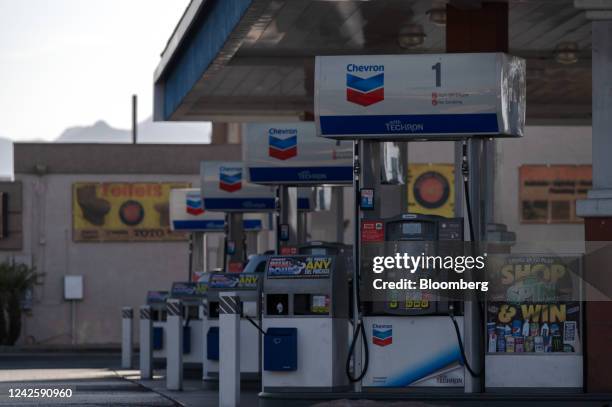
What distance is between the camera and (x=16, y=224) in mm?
49531

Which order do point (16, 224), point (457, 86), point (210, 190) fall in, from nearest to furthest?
point (457, 86), point (210, 190), point (16, 224)

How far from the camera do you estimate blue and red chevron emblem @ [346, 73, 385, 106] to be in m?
16.3

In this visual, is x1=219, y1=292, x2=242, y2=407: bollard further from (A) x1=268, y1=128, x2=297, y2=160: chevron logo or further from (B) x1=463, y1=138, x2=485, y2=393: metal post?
(A) x1=268, y1=128, x2=297, y2=160: chevron logo

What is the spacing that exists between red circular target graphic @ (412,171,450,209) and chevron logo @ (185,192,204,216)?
47.9 feet

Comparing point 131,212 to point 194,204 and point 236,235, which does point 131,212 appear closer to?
point 194,204

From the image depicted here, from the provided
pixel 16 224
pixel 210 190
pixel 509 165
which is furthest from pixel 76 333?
pixel 210 190

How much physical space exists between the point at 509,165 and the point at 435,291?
3477cm

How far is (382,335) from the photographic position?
1652 centimetres

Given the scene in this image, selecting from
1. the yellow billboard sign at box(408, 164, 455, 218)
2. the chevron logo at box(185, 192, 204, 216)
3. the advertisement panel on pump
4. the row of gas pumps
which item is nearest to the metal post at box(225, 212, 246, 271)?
the chevron logo at box(185, 192, 204, 216)

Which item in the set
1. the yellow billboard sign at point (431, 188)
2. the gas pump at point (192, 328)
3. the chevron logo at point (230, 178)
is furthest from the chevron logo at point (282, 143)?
the yellow billboard sign at point (431, 188)

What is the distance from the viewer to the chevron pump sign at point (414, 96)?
1623 centimetres

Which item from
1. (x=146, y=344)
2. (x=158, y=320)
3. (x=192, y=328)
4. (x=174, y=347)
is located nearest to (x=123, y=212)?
(x=158, y=320)

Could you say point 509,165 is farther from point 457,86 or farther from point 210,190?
point 457,86

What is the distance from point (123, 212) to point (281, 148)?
91.1 ft
